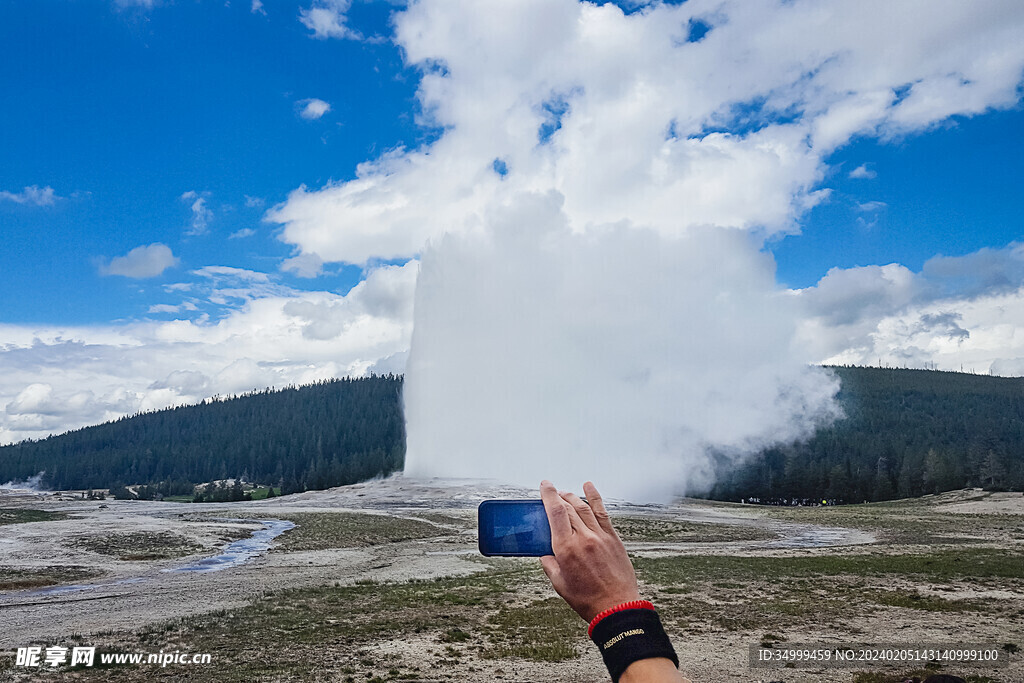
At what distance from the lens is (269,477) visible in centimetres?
15012

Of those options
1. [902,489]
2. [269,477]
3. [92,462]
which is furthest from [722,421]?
[92,462]

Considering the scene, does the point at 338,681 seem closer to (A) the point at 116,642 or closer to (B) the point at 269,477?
(A) the point at 116,642

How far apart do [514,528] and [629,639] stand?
0.85 meters

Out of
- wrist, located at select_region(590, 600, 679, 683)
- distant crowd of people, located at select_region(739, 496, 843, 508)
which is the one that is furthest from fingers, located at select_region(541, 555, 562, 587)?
distant crowd of people, located at select_region(739, 496, 843, 508)

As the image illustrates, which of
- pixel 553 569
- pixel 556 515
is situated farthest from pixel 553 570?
pixel 556 515

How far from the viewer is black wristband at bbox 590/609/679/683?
2.10 meters

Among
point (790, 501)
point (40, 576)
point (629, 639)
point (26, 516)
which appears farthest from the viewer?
point (790, 501)

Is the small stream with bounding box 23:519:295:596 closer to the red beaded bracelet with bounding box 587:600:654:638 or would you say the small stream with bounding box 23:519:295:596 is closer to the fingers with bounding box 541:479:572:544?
the fingers with bounding box 541:479:572:544

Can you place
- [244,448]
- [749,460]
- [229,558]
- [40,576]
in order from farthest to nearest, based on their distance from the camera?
1. [244,448]
2. [749,460]
3. [229,558]
4. [40,576]

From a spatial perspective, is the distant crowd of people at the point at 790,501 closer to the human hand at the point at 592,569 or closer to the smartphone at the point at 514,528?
the smartphone at the point at 514,528

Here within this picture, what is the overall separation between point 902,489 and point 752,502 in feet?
67.7

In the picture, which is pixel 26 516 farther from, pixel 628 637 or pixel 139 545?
pixel 628 637

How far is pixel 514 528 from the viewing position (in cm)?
290

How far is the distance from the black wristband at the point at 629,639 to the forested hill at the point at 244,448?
418 ft
